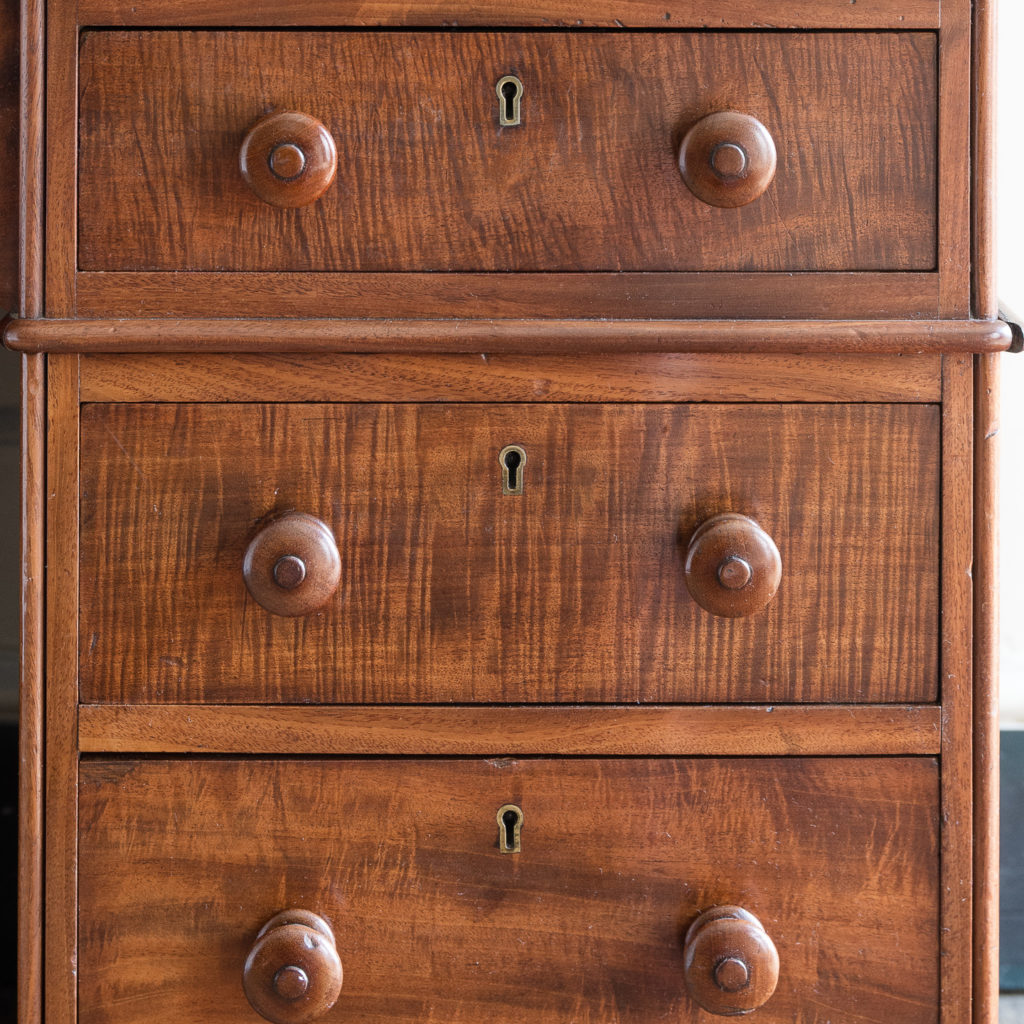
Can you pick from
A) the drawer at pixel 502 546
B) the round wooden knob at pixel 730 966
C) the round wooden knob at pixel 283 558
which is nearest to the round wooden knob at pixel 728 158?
the drawer at pixel 502 546

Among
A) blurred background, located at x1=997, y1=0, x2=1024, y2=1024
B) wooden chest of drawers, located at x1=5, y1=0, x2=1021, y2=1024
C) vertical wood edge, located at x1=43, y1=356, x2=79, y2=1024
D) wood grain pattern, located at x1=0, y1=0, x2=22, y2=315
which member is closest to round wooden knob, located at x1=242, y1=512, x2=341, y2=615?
wooden chest of drawers, located at x1=5, y1=0, x2=1021, y2=1024

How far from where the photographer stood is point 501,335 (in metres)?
0.58

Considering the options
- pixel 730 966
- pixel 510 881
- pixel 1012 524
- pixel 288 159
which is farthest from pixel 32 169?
pixel 1012 524

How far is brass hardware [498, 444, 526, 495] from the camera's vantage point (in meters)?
0.60

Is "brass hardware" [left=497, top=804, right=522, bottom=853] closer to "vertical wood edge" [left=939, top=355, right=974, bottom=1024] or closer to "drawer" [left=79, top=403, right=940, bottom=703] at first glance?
"drawer" [left=79, top=403, right=940, bottom=703]

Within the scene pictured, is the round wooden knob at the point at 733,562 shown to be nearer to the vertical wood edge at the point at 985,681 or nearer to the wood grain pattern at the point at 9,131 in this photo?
the vertical wood edge at the point at 985,681

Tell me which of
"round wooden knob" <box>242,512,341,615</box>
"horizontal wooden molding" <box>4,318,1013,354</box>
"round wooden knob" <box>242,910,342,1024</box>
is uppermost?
"horizontal wooden molding" <box>4,318,1013,354</box>

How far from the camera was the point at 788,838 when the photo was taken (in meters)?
0.61

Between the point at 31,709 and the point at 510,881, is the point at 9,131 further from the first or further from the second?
the point at 510,881

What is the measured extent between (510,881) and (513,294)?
0.34m

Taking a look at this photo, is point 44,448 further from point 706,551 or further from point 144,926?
point 706,551

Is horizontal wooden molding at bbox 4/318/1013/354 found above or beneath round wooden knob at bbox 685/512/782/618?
above

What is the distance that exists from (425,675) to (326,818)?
10cm

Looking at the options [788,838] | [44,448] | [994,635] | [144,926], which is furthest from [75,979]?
[994,635]
